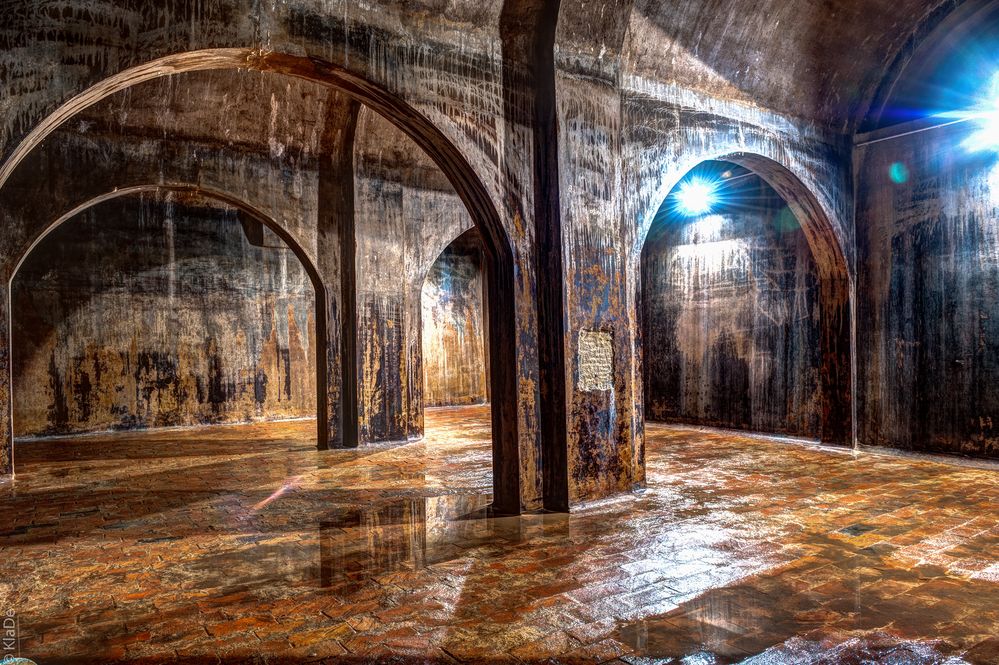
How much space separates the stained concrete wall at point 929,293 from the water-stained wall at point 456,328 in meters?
9.18

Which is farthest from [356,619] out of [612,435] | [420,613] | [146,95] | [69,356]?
[69,356]

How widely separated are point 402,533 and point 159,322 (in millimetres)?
9319

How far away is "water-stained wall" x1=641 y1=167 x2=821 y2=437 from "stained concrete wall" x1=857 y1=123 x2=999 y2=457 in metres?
0.86

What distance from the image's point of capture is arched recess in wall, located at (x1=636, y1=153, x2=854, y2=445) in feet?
27.1

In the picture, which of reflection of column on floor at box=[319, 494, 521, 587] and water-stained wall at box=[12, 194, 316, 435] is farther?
water-stained wall at box=[12, 194, 316, 435]

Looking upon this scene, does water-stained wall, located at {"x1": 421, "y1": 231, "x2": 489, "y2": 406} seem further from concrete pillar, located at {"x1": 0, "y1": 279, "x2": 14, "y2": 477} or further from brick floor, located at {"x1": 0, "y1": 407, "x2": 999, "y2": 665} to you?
concrete pillar, located at {"x1": 0, "y1": 279, "x2": 14, "y2": 477}

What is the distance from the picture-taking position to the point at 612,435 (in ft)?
18.8

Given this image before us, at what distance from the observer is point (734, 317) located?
10.1 metres

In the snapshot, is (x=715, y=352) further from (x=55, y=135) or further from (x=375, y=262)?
(x=55, y=135)

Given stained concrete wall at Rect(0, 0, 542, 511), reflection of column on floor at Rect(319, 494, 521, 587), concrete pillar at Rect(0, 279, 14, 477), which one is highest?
stained concrete wall at Rect(0, 0, 542, 511)

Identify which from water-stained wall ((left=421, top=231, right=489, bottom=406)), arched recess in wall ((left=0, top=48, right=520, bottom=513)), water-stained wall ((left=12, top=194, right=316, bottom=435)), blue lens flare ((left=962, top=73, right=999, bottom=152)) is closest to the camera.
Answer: arched recess in wall ((left=0, top=48, right=520, bottom=513))

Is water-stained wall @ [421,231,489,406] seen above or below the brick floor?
above

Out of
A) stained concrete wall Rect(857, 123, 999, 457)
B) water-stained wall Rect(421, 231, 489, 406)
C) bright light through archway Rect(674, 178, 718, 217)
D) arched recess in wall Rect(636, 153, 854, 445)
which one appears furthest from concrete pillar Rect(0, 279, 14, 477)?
stained concrete wall Rect(857, 123, 999, 457)

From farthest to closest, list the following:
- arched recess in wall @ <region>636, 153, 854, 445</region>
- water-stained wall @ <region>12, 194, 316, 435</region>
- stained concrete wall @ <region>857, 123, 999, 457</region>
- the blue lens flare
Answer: water-stained wall @ <region>12, 194, 316, 435</region>, arched recess in wall @ <region>636, 153, 854, 445</region>, stained concrete wall @ <region>857, 123, 999, 457</region>, the blue lens flare
